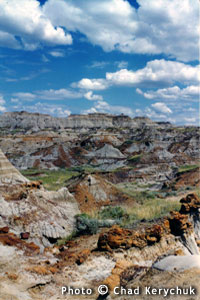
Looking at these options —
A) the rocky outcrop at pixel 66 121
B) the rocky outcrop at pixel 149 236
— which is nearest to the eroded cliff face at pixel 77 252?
the rocky outcrop at pixel 149 236

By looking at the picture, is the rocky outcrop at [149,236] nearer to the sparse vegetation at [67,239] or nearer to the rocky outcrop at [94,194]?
the sparse vegetation at [67,239]

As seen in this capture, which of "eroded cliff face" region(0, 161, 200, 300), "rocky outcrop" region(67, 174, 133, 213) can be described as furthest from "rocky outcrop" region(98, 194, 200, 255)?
"rocky outcrop" region(67, 174, 133, 213)

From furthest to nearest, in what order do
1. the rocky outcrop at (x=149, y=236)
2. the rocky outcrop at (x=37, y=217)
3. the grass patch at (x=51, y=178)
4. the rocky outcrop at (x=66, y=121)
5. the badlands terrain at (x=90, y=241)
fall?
the rocky outcrop at (x=66, y=121) → the grass patch at (x=51, y=178) → the rocky outcrop at (x=37, y=217) → the rocky outcrop at (x=149, y=236) → the badlands terrain at (x=90, y=241)

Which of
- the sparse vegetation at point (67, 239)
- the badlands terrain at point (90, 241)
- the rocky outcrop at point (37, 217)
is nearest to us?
the badlands terrain at point (90, 241)

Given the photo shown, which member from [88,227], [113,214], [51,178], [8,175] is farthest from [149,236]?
[51,178]

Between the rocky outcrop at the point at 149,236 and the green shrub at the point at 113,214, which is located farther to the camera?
the green shrub at the point at 113,214

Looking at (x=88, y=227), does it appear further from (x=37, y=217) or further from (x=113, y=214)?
(x=113, y=214)

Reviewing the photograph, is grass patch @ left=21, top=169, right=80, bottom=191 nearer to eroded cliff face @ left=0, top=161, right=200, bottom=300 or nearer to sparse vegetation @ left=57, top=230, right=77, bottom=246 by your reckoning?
eroded cliff face @ left=0, top=161, right=200, bottom=300

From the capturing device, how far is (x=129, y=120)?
185 m

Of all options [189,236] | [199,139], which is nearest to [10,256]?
[189,236]

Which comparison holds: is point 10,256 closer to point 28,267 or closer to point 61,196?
point 28,267

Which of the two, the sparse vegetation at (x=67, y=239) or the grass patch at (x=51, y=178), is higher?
the grass patch at (x=51, y=178)

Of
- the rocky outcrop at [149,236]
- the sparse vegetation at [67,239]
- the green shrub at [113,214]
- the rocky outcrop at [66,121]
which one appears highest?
the rocky outcrop at [66,121]

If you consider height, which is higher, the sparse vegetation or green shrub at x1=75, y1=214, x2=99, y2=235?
green shrub at x1=75, y1=214, x2=99, y2=235
